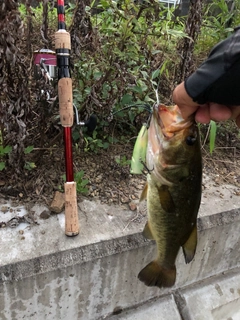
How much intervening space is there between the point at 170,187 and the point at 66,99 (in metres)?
0.75

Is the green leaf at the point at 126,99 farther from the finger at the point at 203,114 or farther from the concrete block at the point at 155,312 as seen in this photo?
the concrete block at the point at 155,312

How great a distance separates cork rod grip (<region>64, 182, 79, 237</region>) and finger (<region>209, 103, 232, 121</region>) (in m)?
0.92

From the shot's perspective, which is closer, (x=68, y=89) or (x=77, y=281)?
(x=68, y=89)

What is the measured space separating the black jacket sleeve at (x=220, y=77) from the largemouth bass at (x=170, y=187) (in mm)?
229

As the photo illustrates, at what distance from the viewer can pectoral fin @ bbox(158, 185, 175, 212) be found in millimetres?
1433

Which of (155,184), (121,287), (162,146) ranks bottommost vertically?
(121,287)

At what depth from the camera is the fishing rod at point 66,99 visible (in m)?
1.67

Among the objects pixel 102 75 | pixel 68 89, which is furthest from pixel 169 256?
pixel 102 75

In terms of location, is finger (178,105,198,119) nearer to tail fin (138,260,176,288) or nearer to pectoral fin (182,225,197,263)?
pectoral fin (182,225,197,263)

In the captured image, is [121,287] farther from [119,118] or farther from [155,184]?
[119,118]

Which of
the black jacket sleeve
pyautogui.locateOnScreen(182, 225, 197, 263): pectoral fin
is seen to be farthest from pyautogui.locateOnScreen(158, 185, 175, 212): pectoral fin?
the black jacket sleeve

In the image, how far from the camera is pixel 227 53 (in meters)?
0.93

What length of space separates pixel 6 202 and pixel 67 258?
0.58 meters

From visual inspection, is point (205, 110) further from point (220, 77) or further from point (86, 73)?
point (86, 73)
